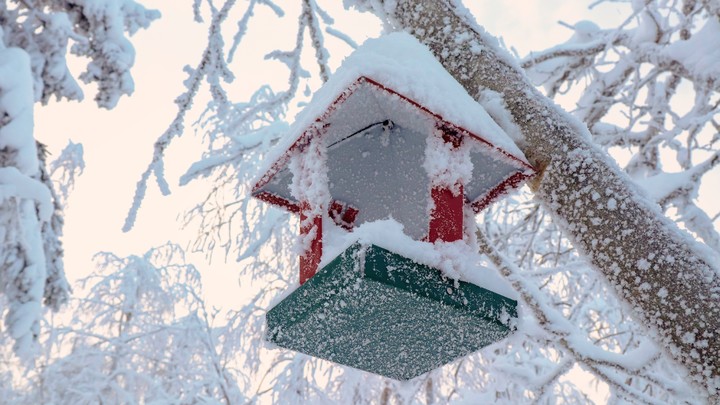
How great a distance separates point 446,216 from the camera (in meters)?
1.84

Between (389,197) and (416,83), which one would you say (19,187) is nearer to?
(389,197)

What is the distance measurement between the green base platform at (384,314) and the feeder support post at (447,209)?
0.13 meters

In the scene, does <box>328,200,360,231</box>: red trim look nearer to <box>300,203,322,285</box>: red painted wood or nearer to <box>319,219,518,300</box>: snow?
<box>300,203,322,285</box>: red painted wood

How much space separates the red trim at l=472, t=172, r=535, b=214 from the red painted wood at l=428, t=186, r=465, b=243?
0.19 metres

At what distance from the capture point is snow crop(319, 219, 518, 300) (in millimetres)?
1649

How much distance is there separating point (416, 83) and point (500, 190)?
1.73 ft

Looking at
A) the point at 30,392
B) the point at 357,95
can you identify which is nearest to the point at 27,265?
the point at 357,95

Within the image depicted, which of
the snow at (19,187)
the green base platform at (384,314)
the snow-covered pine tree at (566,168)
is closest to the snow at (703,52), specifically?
the snow-covered pine tree at (566,168)

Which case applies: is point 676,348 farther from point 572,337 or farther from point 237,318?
point 237,318

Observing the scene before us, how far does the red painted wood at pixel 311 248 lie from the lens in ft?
6.51

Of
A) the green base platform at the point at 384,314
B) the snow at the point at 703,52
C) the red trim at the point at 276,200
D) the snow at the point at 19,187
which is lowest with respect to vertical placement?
the green base platform at the point at 384,314

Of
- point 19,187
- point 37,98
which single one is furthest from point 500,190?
point 37,98

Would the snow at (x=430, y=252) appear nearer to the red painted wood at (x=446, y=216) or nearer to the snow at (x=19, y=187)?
the red painted wood at (x=446, y=216)

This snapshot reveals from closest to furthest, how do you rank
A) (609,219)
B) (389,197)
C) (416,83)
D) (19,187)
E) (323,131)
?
(609,219), (416,83), (323,131), (389,197), (19,187)
